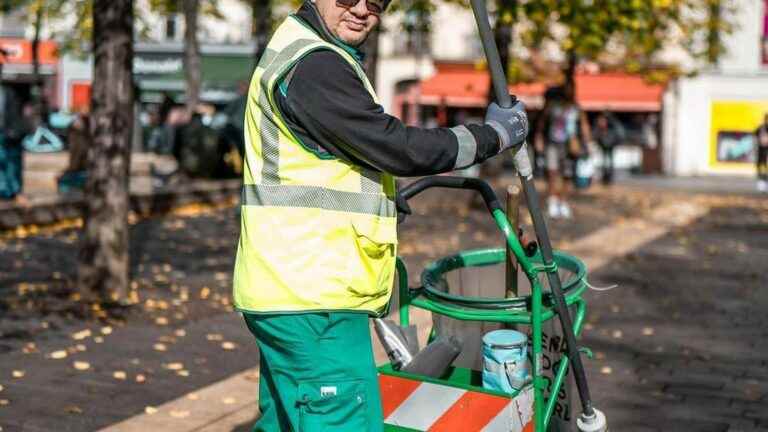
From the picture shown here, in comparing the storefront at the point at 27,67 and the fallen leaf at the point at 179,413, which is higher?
the storefront at the point at 27,67

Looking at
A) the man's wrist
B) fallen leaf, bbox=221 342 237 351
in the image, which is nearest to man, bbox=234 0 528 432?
the man's wrist

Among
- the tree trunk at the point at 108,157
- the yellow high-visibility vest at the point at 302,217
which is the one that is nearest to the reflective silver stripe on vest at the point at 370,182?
the yellow high-visibility vest at the point at 302,217

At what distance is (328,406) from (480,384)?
3.37 feet

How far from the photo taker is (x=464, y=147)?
3160 millimetres

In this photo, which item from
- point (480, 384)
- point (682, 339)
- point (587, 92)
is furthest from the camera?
point (587, 92)

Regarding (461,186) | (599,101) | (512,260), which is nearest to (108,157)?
(512,260)

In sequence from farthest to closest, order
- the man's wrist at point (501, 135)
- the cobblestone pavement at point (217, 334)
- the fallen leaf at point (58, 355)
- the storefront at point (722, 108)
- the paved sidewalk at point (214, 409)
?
the storefront at point (722, 108), the fallen leaf at point (58, 355), the cobblestone pavement at point (217, 334), the paved sidewalk at point (214, 409), the man's wrist at point (501, 135)

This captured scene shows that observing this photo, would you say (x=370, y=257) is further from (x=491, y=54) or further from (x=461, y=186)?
(x=461, y=186)

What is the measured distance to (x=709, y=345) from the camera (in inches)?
306

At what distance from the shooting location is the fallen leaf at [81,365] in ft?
21.9

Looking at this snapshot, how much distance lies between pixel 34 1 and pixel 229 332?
24.8 metres

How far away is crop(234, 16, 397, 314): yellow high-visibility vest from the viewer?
3062 mm

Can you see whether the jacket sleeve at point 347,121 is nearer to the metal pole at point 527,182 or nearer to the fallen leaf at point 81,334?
the metal pole at point 527,182

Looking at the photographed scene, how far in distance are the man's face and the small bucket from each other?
104cm
